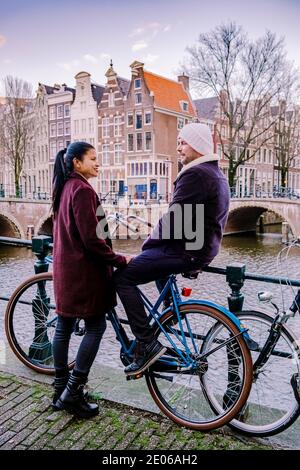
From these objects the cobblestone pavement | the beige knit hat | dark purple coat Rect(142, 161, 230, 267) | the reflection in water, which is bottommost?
the reflection in water

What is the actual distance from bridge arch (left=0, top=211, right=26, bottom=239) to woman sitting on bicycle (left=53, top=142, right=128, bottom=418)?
24.2 m

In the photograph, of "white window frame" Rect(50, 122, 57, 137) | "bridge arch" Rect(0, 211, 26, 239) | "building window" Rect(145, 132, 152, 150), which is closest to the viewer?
"bridge arch" Rect(0, 211, 26, 239)

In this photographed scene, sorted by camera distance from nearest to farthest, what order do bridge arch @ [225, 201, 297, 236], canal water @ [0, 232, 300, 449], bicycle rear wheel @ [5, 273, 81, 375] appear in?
bicycle rear wheel @ [5, 273, 81, 375] < canal water @ [0, 232, 300, 449] < bridge arch @ [225, 201, 297, 236]

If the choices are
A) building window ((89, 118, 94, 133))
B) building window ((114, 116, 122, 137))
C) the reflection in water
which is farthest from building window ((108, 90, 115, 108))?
the reflection in water

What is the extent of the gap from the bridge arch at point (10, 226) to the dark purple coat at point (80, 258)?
2428 cm

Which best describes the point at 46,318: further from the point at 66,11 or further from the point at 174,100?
the point at 174,100

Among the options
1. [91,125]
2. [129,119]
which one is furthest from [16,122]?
[129,119]

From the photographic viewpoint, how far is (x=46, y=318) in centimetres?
315

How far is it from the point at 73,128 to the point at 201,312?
3411 cm

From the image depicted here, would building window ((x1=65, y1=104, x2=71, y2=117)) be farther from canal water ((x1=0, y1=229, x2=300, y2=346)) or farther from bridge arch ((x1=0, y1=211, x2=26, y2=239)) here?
canal water ((x1=0, y1=229, x2=300, y2=346))

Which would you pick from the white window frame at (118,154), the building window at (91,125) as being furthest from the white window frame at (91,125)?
the white window frame at (118,154)

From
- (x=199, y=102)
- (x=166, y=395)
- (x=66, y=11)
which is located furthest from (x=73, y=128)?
(x=166, y=395)

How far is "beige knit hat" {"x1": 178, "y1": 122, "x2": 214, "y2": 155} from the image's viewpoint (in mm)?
2250

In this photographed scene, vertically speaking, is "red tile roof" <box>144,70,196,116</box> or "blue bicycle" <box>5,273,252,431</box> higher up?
"red tile roof" <box>144,70,196,116</box>
